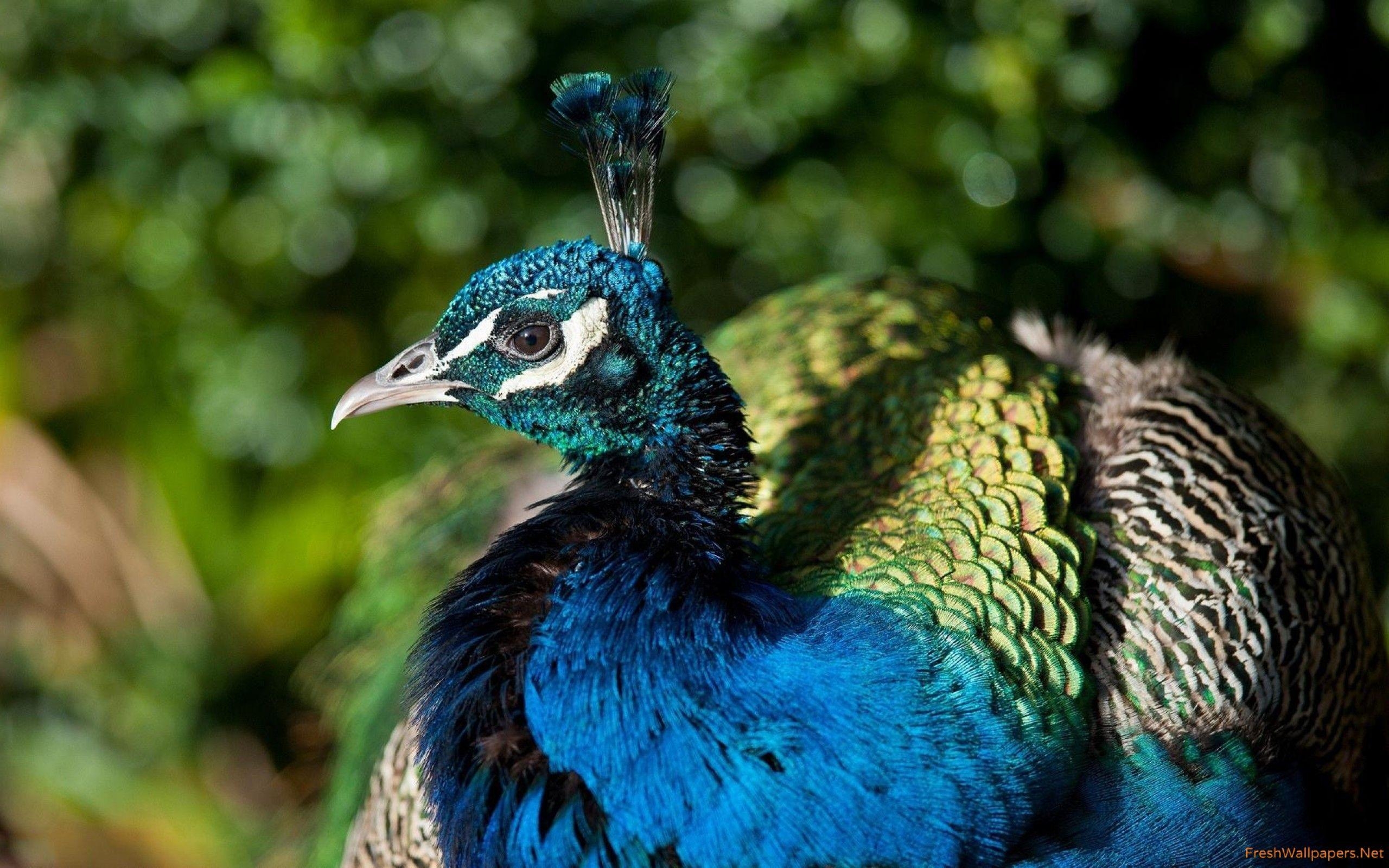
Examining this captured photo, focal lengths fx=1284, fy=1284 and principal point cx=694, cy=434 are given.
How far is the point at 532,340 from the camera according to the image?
121 centimetres

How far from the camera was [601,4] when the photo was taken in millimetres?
2260

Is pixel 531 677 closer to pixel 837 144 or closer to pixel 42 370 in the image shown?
pixel 837 144

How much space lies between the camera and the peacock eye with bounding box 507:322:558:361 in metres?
1.21

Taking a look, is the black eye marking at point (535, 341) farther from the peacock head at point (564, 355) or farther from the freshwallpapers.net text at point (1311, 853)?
the freshwallpapers.net text at point (1311, 853)

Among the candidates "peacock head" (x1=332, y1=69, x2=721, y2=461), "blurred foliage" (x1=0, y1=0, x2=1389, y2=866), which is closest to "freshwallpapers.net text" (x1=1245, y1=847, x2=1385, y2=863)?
"peacock head" (x1=332, y1=69, x2=721, y2=461)

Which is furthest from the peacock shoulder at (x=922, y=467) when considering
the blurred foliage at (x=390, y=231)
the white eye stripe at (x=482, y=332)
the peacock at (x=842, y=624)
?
the blurred foliage at (x=390, y=231)

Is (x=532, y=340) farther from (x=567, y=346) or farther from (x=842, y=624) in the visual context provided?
(x=842, y=624)

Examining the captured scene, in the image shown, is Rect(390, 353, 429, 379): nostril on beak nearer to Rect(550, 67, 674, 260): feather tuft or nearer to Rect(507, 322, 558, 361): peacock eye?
Rect(507, 322, 558, 361): peacock eye

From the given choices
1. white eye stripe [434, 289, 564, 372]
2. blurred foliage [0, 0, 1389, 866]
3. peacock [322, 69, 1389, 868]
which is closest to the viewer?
peacock [322, 69, 1389, 868]

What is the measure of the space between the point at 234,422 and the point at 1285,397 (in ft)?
7.09

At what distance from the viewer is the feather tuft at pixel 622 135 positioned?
1.29 m

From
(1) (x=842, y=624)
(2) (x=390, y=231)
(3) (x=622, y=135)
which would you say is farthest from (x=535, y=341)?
(2) (x=390, y=231)

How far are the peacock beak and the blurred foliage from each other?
80 centimetres

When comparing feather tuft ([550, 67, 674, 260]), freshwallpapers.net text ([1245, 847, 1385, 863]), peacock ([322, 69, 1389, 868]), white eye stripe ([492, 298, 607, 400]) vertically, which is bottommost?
freshwallpapers.net text ([1245, 847, 1385, 863])
